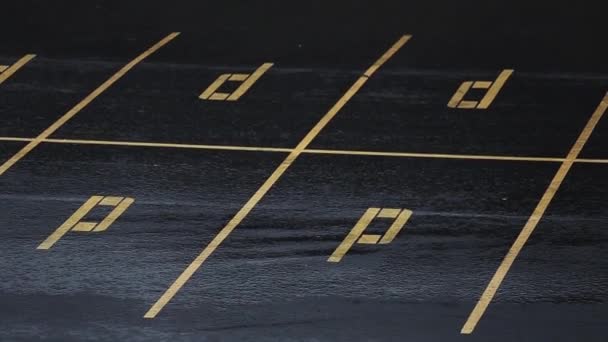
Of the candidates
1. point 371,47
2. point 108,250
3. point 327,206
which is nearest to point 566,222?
point 327,206

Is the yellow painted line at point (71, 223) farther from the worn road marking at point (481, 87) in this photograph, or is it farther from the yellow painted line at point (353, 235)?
the worn road marking at point (481, 87)

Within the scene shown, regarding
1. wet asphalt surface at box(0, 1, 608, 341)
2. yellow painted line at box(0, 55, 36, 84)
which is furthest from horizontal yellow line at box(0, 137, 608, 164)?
yellow painted line at box(0, 55, 36, 84)

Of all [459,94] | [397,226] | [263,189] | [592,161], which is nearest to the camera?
[397,226]

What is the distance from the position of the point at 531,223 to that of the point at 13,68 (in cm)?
958

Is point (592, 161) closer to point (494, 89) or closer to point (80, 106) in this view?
point (494, 89)

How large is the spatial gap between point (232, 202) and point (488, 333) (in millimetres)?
4584

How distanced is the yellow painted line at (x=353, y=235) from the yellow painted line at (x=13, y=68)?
7.63m

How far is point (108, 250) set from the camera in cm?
1730

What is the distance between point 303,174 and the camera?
19.7 m

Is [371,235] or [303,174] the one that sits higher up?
[303,174]

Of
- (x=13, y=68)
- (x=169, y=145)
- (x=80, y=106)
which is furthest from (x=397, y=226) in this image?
(x=13, y=68)

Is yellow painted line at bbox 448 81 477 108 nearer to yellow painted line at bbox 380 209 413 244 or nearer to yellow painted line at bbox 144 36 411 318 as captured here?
yellow painted line at bbox 144 36 411 318

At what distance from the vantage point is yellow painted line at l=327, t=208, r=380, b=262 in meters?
17.0

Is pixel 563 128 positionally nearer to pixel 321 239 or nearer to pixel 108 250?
pixel 321 239
